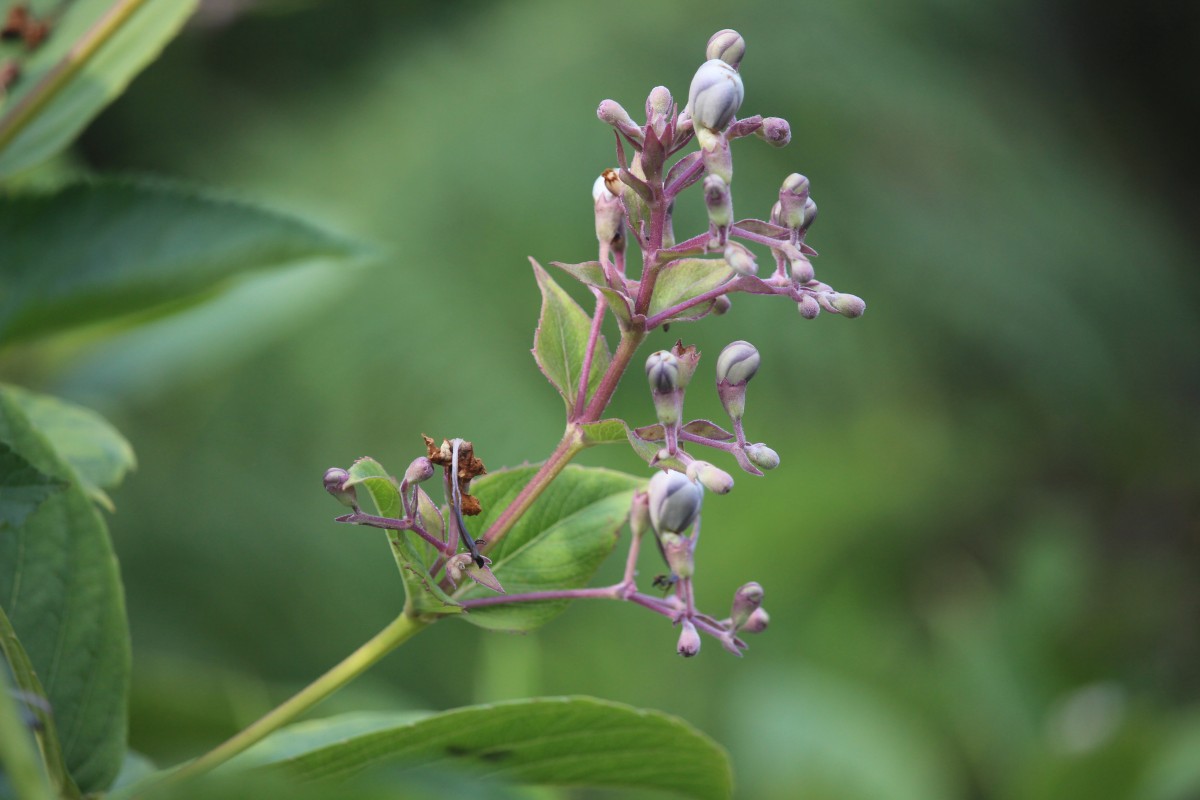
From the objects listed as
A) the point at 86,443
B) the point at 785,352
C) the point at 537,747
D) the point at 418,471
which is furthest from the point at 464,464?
the point at 785,352

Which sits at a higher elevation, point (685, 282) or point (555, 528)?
point (685, 282)

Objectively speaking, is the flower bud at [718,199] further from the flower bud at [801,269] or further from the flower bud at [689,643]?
the flower bud at [689,643]

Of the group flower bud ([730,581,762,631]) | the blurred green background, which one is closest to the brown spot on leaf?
flower bud ([730,581,762,631])

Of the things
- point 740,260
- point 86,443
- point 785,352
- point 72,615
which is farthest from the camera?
point 785,352

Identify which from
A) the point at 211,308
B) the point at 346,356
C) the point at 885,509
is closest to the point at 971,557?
the point at 885,509

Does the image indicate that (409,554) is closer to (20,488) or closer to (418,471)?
(418,471)
